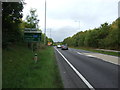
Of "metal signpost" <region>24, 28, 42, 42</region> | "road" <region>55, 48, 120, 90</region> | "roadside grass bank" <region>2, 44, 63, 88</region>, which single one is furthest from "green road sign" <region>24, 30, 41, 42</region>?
"road" <region>55, 48, 120, 90</region>

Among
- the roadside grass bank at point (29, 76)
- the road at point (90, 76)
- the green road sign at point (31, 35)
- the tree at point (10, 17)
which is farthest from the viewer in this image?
the tree at point (10, 17)

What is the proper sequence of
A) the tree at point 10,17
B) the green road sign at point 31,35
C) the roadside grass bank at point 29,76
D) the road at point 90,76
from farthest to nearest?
the tree at point 10,17, the green road sign at point 31,35, the road at point 90,76, the roadside grass bank at point 29,76

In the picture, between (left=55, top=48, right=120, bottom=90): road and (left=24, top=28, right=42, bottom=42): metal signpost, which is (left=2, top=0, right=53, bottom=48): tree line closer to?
(left=24, top=28, right=42, bottom=42): metal signpost

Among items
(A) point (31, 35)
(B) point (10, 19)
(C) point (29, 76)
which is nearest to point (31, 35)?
(A) point (31, 35)

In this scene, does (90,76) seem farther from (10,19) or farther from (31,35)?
(10,19)

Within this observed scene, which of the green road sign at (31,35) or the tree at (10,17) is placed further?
the tree at (10,17)

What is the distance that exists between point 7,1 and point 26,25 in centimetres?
1648

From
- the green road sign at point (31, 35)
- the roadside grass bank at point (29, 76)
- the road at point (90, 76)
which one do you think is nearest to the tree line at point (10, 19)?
the green road sign at point (31, 35)

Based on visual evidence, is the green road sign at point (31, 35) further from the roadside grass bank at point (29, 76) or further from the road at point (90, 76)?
the road at point (90, 76)

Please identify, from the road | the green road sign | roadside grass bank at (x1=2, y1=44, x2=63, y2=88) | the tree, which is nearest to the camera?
roadside grass bank at (x1=2, y1=44, x2=63, y2=88)

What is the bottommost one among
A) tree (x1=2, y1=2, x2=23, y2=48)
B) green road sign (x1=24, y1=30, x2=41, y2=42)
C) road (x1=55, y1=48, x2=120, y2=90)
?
road (x1=55, y1=48, x2=120, y2=90)

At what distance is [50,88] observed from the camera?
19.4ft

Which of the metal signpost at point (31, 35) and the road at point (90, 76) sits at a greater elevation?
the metal signpost at point (31, 35)

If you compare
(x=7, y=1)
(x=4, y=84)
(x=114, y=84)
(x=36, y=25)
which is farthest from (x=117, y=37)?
(x=4, y=84)
